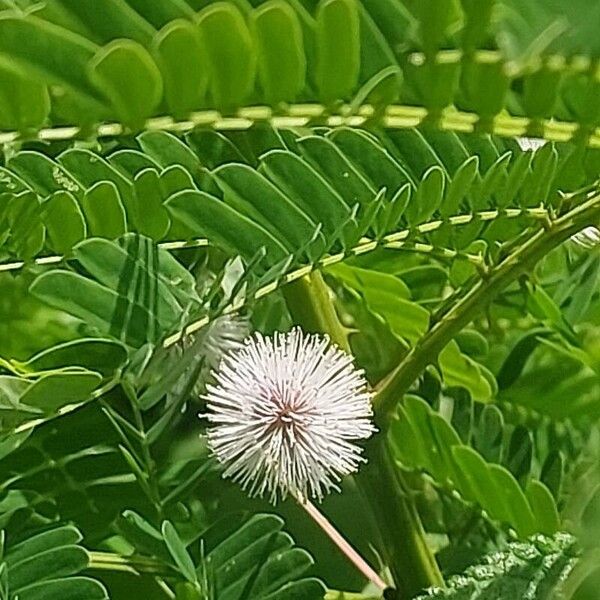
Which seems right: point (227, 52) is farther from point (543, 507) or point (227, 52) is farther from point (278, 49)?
point (543, 507)

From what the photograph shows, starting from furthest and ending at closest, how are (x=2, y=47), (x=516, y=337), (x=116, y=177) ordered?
(x=516, y=337) < (x=116, y=177) < (x=2, y=47)

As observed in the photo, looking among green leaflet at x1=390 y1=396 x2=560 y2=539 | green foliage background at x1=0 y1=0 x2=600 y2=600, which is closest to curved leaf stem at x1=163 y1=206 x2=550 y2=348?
green foliage background at x1=0 y1=0 x2=600 y2=600

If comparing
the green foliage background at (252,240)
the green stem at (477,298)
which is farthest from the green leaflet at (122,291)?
the green stem at (477,298)

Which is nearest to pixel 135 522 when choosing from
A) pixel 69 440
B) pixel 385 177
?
pixel 69 440

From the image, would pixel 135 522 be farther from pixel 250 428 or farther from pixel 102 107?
pixel 102 107

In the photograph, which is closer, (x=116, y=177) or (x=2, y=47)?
(x=2, y=47)

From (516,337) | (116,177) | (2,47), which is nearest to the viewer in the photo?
(2,47)
